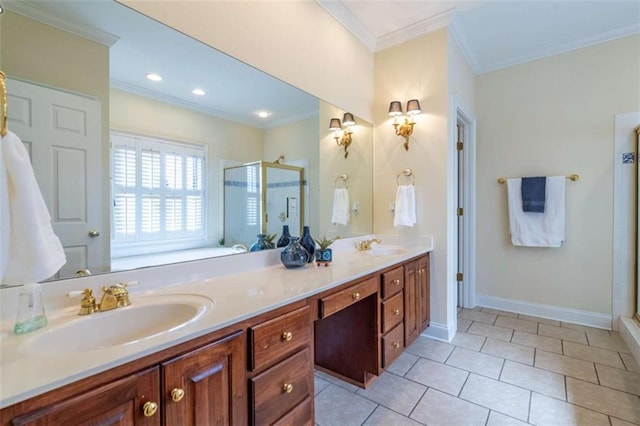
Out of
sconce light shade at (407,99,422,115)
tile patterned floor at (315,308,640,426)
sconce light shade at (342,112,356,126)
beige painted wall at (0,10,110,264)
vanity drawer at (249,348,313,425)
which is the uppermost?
sconce light shade at (407,99,422,115)

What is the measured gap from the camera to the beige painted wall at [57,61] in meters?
0.95

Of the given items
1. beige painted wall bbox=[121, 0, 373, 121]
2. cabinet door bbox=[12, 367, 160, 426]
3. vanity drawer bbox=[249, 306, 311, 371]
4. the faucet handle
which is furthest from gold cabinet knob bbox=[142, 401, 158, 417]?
beige painted wall bbox=[121, 0, 373, 121]

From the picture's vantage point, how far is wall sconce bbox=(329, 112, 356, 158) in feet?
8.01

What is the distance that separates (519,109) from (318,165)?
2447mm

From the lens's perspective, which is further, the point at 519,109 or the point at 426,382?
the point at 519,109

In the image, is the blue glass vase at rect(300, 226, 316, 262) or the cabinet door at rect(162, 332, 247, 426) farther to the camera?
the blue glass vase at rect(300, 226, 316, 262)

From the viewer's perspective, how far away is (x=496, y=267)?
10.8ft

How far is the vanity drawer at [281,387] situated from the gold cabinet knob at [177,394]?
26 centimetres

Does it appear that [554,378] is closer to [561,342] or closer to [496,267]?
[561,342]

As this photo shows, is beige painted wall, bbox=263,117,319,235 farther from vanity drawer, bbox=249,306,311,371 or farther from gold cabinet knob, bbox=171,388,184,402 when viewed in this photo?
gold cabinet knob, bbox=171,388,184,402

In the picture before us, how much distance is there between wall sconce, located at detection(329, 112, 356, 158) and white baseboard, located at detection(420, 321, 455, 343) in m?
1.71

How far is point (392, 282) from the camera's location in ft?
6.35

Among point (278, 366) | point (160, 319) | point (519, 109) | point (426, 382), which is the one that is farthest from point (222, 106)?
point (519, 109)

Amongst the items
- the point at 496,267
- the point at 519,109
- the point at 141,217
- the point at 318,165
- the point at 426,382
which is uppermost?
the point at 519,109
